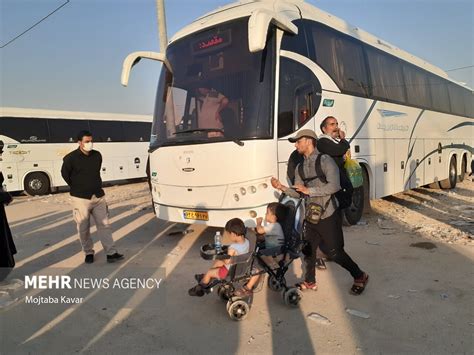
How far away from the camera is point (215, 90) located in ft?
19.4

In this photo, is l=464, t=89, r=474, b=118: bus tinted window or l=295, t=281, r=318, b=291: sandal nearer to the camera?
l=295, t=281, r=318, b=291: sandal

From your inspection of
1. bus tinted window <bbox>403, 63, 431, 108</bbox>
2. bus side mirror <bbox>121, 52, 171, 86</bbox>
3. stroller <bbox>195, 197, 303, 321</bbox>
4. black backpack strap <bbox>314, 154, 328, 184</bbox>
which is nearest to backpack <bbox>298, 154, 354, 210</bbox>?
black backpack strap <bbox>314, 154, 328, 184</bbox>

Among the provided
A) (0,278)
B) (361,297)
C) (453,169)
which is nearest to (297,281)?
(361,297)

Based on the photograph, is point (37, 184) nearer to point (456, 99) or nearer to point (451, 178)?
point (451, 178)

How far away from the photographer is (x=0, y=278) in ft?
15.7

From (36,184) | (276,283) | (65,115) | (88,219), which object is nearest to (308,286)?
(276,283)

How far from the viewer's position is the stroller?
12.2ft

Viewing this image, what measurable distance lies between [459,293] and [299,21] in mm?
4761

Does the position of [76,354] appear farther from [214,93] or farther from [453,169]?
[453,169]

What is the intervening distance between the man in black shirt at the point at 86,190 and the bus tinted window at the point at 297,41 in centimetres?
332

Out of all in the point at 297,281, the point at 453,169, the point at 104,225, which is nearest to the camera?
the point at 297,281

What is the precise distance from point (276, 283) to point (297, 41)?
13.1ft

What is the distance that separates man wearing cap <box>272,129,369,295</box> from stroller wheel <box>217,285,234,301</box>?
2.84ft

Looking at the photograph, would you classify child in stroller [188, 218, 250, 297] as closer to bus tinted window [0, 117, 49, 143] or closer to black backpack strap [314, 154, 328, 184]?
black backpack strap [314, 154, 328, 184]
